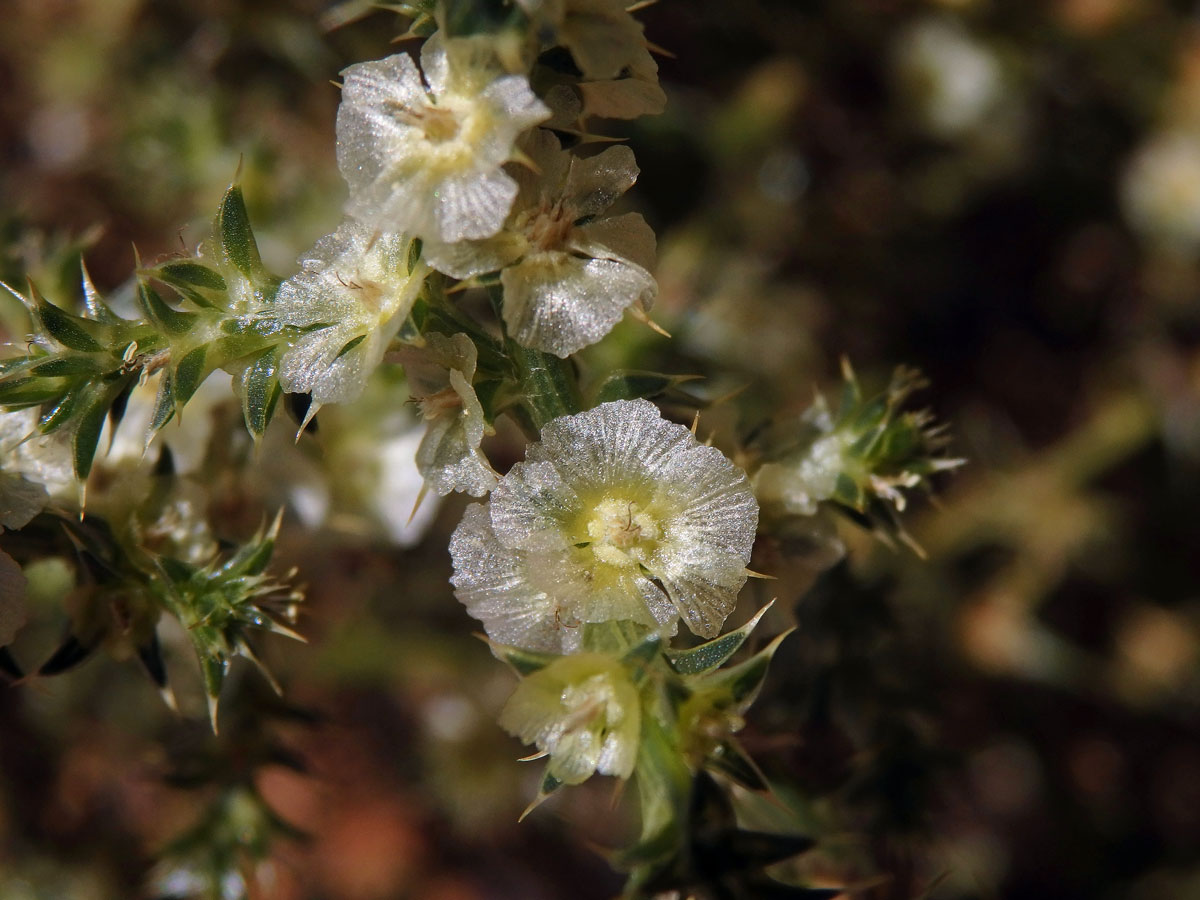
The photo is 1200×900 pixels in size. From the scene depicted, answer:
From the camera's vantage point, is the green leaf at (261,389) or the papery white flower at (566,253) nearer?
the papery white flower at (566,253)

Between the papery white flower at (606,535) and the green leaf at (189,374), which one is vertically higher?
the green leaf at (189,374)

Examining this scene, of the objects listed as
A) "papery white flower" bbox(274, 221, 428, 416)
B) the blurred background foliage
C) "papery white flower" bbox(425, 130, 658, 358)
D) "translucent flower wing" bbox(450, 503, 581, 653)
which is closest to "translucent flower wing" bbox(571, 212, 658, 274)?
"papery white flower" bbox(425, 130, 658, 358)

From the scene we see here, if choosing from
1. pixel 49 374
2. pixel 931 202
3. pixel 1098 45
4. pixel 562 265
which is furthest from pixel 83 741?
pixel 1098 45

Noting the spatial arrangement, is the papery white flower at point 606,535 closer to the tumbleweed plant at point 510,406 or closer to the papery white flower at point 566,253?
the tumbleweed plant at point 510,406

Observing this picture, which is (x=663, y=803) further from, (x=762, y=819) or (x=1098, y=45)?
(x=1098, y=45)

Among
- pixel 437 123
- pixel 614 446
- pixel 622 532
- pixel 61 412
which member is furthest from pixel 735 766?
pixel 61 412

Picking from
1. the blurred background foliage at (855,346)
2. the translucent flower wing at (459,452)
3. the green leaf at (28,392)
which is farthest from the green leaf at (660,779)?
the blurred background foliage at (855,346)

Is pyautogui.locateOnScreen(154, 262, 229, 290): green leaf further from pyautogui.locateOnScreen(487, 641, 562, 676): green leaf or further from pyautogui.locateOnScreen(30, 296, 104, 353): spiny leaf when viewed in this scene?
pyautogui.locateOnScreen(487, 641, 562, 676): green leaf
